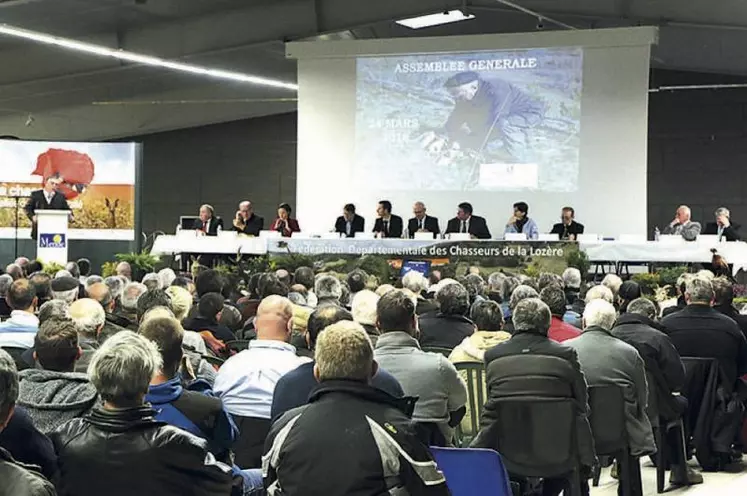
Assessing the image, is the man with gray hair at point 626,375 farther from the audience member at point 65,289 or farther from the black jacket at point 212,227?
the black jacket at point 212,227

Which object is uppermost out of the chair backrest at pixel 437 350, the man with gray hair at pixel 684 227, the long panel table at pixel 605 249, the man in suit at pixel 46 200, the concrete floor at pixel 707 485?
the man in suit at pixel 46 200

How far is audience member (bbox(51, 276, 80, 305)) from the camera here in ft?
18.5

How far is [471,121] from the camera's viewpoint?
12.9 meters

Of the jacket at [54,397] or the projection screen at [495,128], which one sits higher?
the projection screen at [495,128]

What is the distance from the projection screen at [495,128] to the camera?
12.5 m

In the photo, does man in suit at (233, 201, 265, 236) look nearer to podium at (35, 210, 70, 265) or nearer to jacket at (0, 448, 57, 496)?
podium at (35, 210, 70, 265)

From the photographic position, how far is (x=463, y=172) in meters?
12.9

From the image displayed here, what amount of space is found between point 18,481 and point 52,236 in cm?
796

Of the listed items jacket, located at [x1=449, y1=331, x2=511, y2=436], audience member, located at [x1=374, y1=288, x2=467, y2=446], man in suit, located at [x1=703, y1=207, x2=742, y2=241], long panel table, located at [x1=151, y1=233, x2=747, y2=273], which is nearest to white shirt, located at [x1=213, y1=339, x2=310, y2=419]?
audience member, located at [x1=374, y1=288, x2=467, y2=446]

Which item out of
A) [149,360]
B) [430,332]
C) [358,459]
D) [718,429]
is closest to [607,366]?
[430,332]

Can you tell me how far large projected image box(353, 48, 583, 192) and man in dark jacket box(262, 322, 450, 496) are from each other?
10.5m

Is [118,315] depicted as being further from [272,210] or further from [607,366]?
[272,210]

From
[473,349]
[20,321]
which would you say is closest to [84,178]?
[20,321]

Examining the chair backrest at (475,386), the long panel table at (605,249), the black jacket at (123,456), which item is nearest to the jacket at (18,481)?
the black jacket at (123,456)
